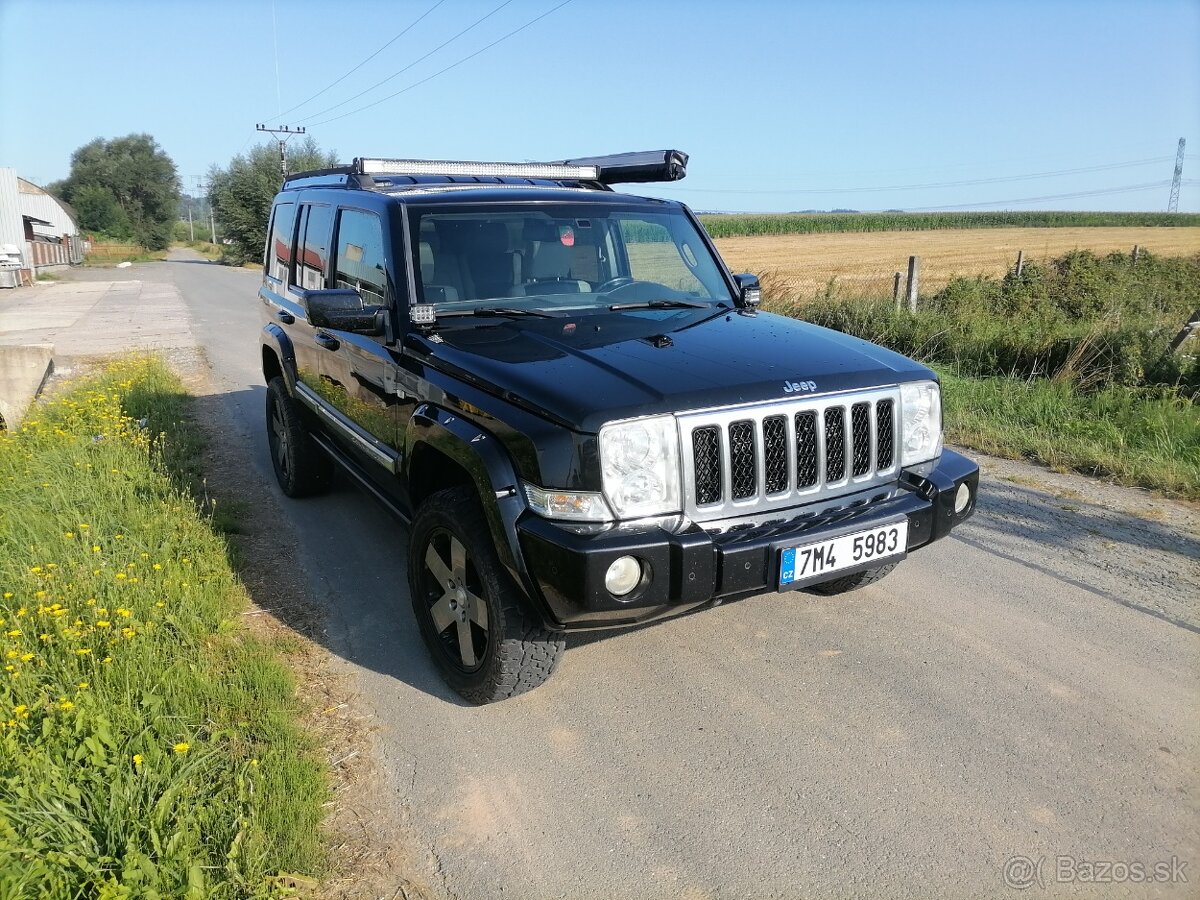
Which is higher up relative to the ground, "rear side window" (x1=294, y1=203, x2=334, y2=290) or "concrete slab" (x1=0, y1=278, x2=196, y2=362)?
"rear side window" (x1=294, y1=203, x2=334, y2=290)

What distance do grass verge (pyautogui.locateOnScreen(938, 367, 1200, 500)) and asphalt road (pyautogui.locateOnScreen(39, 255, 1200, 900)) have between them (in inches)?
55.8

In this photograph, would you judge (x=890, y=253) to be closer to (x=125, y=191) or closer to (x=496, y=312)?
(x=496, y=312)

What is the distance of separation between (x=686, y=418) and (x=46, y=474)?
507 centimetres

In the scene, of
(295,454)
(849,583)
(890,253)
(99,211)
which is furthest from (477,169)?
(99,211)

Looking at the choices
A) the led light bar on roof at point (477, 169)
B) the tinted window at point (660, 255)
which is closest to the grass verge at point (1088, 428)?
the tinted window at point (660, 255)

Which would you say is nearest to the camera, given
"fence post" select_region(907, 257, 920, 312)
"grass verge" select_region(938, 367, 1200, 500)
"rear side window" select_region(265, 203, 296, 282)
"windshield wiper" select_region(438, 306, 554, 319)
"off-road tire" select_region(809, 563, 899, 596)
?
"windshield wiper" select_region(438, 306, 554, 319)

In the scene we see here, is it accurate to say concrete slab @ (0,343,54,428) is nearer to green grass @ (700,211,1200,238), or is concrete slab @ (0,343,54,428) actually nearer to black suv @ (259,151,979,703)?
black suv @ (259,151,979,703)

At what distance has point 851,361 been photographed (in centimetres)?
351

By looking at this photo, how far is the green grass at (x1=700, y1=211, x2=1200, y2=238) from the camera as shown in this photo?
73.4 metres

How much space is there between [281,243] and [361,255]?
2.01m

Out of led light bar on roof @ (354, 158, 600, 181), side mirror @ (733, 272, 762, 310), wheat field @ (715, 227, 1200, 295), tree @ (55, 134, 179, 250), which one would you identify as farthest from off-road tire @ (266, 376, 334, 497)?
tree @ (55, 134, 179, 250)

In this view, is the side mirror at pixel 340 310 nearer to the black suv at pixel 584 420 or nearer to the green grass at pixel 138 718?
the black suv at pixel 584 420

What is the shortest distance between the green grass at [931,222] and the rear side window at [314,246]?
65.3 m

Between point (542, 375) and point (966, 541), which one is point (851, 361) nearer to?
point (542, 375)
